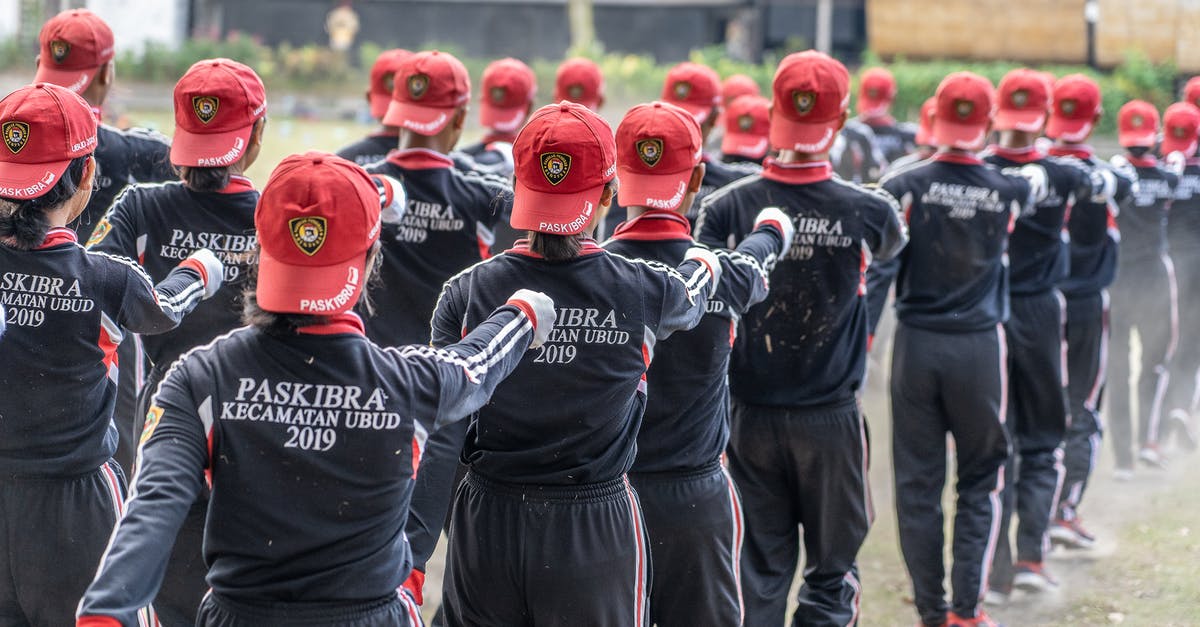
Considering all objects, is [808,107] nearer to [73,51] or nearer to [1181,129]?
[73,51]

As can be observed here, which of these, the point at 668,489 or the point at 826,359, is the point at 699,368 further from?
the point at 826,359

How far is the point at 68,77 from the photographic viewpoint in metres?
5.42

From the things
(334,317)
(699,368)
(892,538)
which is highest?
(334,317)

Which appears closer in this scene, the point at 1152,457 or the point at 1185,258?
the point at 1152,457

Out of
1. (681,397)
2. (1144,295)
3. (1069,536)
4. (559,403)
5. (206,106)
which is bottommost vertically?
(1069,536)

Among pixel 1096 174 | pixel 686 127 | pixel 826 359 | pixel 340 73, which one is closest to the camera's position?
pixel 686 127

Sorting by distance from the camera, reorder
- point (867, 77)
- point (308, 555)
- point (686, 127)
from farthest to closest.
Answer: point (867, 77), point (686, 127), point (308, 555)

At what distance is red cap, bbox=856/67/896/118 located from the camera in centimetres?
1130

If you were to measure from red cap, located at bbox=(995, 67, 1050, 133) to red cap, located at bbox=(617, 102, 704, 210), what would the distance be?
3.00m

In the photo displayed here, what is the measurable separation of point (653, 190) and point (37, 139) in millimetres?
1859

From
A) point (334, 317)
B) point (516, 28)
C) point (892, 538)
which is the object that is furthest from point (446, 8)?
point (334, 317)

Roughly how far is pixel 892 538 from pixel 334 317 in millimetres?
5469

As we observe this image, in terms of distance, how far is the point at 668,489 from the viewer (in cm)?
425

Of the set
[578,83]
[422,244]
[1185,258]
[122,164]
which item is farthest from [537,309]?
[1185,258]
